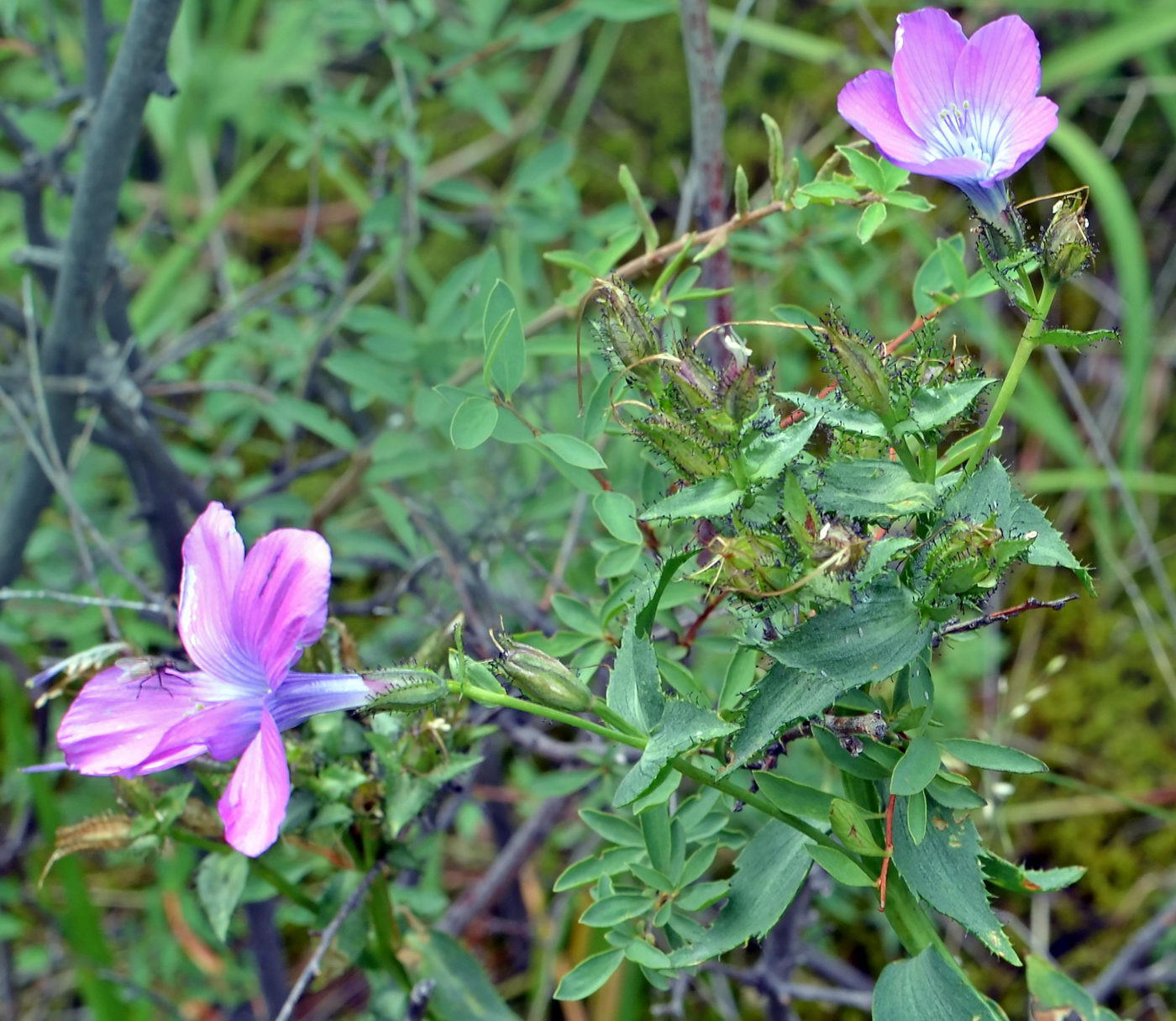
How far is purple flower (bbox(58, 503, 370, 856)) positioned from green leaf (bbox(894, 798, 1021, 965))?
33 centimetres

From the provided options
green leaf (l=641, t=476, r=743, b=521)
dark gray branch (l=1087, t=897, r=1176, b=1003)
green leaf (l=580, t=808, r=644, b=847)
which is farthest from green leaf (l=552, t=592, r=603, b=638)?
dark gray branch (l=1087, t=897, r=1176, b=1003)

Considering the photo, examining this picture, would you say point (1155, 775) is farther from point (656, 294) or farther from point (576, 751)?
point (656, 294)

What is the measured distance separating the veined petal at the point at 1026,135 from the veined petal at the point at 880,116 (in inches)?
1.8

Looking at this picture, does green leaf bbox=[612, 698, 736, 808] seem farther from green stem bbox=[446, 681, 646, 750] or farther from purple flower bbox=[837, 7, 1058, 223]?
purple flower bbox=[837, 7, 1058, 223]

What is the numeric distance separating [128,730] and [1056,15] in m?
2.10

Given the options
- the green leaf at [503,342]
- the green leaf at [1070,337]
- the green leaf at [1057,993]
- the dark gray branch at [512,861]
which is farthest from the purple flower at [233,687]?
the dark gray branch at [512,861]

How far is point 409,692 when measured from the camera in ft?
2.12

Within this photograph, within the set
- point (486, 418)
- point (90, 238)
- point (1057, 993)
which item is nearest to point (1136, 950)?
point (1057, 993)

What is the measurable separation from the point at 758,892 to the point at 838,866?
59mm

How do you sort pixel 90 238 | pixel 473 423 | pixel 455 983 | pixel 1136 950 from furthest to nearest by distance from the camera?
pixel 1136 950 < pixel 90 238 < pixel 455 983 < pixel 473 423

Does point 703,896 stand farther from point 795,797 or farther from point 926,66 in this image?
point 926,66

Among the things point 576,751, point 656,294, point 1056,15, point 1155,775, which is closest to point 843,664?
point 656,294

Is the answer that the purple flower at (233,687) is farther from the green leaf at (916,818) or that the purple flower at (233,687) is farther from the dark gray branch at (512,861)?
the dark gray branch at (512,861)

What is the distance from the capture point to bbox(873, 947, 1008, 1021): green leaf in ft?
2.25
